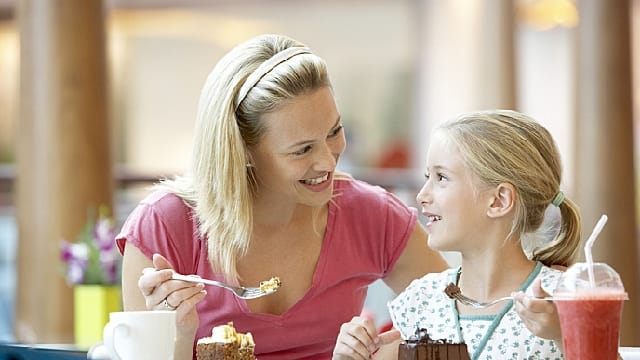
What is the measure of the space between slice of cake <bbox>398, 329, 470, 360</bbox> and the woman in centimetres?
53

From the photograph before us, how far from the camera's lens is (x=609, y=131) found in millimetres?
5344

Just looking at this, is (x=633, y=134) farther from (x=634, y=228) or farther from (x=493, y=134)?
(x=493, y=134)

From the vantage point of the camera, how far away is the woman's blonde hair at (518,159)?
6.51ft

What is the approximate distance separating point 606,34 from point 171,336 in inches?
158

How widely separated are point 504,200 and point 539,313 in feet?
1.28

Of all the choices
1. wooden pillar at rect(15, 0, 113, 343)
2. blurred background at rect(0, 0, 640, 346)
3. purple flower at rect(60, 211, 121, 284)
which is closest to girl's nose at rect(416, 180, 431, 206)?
blurred background at rect(0, 0, 640, 346)

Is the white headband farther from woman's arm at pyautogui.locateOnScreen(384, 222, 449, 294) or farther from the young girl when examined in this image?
woman's arm at pyautogui.locateOnScreen(384, 222, 449, 294)

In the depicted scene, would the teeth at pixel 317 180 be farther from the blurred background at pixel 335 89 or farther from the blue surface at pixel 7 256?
the blue surface at pixel 7 256

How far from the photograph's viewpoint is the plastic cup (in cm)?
154

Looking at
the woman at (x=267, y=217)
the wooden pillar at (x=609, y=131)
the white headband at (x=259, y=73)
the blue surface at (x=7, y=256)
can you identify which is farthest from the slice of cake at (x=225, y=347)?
the blue surface at (x=7, y=256)

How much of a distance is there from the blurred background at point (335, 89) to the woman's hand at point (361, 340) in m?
2.01

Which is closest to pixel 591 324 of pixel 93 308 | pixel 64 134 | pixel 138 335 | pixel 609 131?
pixel 138 335

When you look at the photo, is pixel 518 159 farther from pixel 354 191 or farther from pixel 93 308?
pixel 93 308

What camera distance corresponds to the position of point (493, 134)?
2.00 metres
